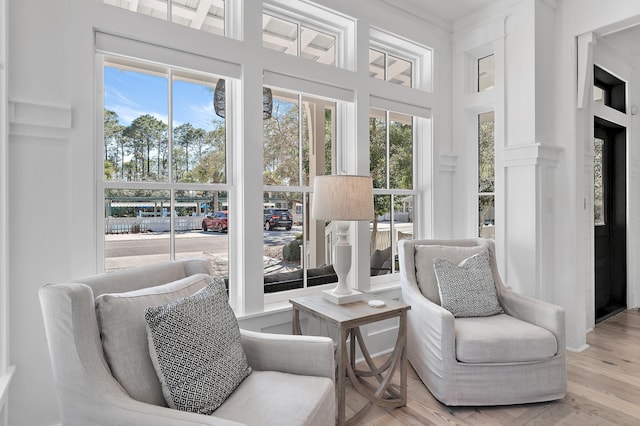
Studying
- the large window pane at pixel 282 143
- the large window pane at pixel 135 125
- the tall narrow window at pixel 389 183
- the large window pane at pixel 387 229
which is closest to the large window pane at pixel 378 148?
the tall narrow window at pixel 389 183

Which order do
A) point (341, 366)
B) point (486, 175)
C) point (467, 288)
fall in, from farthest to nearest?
point (486, 175), point (467, 288), point (341, 366)

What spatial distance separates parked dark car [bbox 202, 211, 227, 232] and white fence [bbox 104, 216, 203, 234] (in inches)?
1.2

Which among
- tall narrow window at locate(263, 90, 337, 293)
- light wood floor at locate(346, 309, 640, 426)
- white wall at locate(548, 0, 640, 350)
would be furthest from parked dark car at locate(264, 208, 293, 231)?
white wall at locate(548, 0, 640, 350)

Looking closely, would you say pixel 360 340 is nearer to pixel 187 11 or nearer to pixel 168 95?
pixel 168 95

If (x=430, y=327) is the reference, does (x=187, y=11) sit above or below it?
above

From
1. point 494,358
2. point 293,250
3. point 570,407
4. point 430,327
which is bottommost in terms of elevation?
point 570,407

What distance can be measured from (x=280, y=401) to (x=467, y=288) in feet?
5.15

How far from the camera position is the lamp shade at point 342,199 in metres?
2.08

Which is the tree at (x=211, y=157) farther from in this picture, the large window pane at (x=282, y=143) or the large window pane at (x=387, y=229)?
the large window pane at (x=387, y=229)

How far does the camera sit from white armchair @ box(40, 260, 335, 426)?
A: 115 centimetres

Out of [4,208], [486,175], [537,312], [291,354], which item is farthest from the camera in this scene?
[486,175]

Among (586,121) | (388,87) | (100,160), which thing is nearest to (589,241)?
(586,121)

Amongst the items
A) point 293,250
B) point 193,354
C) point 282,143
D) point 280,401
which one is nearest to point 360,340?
point 293,250

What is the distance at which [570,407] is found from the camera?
7.03 feet
